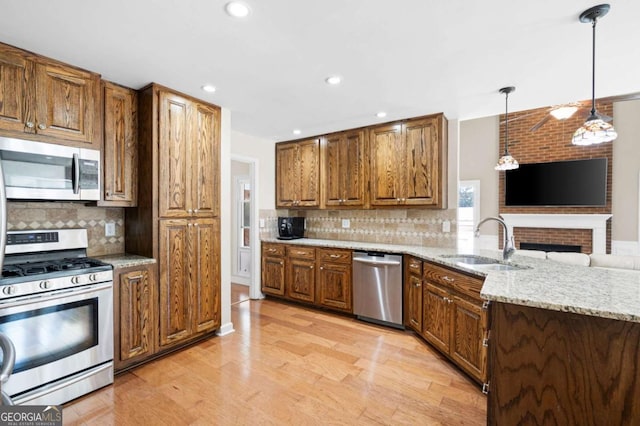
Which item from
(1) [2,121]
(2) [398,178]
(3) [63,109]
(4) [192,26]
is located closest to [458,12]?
(4) [192,26]

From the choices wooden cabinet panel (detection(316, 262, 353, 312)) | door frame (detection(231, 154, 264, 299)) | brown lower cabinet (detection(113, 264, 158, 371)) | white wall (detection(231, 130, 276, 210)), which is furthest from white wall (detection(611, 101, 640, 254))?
brown lower cabinet (detection(113, 264, 158, 371))

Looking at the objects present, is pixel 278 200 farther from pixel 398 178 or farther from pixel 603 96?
pixel 603 96

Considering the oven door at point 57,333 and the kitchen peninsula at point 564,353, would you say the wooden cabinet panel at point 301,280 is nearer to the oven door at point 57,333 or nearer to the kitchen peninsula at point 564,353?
the oven door at point 57,333

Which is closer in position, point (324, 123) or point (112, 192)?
point (112, 192)

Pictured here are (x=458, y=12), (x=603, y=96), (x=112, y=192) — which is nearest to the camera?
(x=458, y=12)

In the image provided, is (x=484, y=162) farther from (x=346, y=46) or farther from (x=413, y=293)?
(x=346, y=46)

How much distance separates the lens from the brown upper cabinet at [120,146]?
96.0 inches

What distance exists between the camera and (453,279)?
8.24ft

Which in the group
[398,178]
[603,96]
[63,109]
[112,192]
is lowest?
[112,192]

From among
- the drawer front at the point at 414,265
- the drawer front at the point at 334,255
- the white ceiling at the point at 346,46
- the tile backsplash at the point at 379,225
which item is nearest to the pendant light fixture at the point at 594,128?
the white ceiling at the point at 346,46

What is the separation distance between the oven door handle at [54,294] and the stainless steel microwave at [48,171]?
2.19 feet

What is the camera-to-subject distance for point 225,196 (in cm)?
317

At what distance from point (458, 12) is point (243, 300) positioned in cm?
412

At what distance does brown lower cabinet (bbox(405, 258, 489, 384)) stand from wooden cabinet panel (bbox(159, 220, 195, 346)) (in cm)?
227
